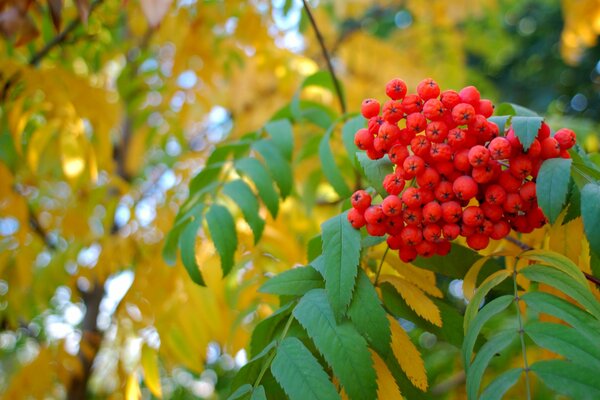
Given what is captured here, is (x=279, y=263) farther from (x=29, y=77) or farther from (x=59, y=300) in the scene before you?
(x=59, y=300)

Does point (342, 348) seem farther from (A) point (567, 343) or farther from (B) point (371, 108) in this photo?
(B) point (371, 108)

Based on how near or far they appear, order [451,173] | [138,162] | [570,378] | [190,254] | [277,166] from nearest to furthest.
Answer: [570,378] < [451,173] < [190,254] < [277,166] < [138,162]

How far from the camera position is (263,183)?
1455mm

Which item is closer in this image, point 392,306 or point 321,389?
point 321,389

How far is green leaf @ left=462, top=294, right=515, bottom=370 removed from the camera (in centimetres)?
91

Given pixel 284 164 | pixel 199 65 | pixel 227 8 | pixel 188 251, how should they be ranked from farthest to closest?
pixel 199 65
pixel 227 8
pixel 284 164
pixel 188 251

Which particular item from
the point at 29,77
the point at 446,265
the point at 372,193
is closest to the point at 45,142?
the point at 29,77

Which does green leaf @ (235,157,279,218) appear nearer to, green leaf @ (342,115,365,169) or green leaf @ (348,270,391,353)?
green leaf @ (342,115,365,169)

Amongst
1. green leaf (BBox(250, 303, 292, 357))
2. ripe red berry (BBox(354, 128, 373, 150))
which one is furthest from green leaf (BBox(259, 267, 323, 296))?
ripe red berry (BBox(354, 128, 373, 150))

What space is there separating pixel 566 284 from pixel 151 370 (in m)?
1.33

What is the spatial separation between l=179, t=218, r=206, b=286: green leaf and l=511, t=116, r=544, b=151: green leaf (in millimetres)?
763

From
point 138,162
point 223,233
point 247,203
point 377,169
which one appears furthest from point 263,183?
point 138,162

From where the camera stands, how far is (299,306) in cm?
101

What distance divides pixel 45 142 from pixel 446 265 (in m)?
1.72
